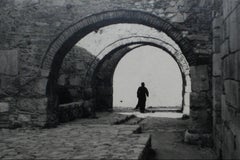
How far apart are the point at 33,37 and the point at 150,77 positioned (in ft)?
57.5

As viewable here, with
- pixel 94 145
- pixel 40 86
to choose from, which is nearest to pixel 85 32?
pixel 40 86

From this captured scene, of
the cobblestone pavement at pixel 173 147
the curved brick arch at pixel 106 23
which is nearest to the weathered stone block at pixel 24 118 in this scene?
the curved brick arch at pixel 106 23

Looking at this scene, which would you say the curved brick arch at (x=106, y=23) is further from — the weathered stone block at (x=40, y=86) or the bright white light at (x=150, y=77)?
the bright white light at (x=150, y=77)

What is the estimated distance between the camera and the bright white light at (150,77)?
23.7m

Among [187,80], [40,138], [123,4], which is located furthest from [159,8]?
[187,80]

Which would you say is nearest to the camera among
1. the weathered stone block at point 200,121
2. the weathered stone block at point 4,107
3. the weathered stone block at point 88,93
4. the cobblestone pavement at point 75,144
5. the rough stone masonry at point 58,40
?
the cobblestone pavement at point 75,144

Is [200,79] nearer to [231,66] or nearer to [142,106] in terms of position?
[231,66]

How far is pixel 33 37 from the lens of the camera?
23.5 ft

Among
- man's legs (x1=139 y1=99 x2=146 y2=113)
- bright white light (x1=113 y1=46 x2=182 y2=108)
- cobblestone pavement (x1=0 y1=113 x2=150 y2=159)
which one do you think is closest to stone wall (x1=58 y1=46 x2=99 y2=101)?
man's legs (x1=139 y1=99 x2=146 y2=113)

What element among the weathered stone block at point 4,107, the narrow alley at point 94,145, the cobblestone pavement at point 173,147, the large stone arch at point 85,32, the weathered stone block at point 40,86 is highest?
the large stone arch at point 85,32

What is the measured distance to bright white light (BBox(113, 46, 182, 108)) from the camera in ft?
77.7

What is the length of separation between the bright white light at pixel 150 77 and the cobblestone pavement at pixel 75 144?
56.8 feet

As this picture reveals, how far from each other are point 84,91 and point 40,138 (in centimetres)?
539

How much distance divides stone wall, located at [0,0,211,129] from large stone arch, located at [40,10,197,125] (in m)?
0.08
